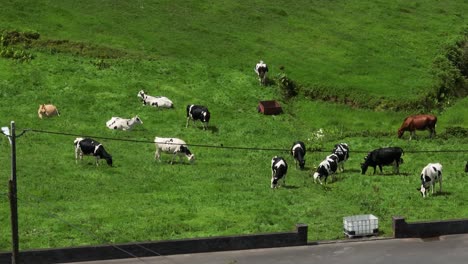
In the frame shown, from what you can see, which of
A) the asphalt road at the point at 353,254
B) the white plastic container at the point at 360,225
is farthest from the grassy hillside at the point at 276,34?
the asphalt road at the point at 353,254

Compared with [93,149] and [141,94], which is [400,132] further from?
[93,149]

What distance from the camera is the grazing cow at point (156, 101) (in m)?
65.4

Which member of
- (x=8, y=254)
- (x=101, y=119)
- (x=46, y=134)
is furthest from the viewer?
(x=101, y=119)

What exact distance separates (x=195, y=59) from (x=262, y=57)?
6546 millimetres

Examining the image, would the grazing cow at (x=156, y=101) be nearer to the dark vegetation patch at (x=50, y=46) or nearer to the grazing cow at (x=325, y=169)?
the dark vegetation patch at (x=50, y=46)

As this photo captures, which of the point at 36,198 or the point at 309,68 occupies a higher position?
the point at 309,68

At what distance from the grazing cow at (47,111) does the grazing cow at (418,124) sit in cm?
2620

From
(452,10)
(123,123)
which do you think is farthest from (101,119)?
(452,10)

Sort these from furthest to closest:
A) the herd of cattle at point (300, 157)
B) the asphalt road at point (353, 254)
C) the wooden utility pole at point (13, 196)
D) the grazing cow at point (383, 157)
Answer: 1. the grazing cow at point (383, 157)
2. the herd of cattle at point (300, 157)
3. the asphalt road at point (353, 254)
4. the wooden utility pole at point (13, 196)

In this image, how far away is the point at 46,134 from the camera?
58.5m

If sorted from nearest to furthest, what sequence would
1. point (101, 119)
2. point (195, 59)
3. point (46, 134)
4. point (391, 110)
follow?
point (46, 134)
point (101, 119)
point (391, 110)
point (195, 59)

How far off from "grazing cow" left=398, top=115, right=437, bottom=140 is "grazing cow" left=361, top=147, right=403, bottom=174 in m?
9.46

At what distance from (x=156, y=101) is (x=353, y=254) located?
2897 cm

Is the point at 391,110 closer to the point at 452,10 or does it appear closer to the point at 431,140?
the point at 431,140
